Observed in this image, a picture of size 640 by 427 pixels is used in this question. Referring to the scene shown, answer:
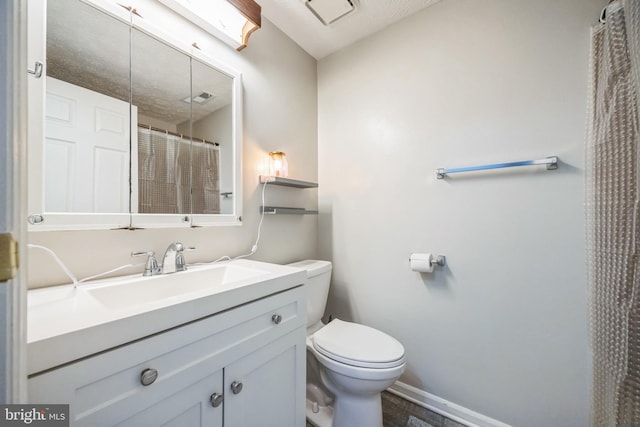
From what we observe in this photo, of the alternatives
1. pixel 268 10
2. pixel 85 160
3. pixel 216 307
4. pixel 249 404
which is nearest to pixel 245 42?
pixel 268 10

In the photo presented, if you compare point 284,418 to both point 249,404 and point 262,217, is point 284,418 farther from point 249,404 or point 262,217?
point 262,217

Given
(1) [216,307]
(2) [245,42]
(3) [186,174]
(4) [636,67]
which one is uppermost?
(2) [245,42]

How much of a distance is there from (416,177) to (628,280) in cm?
90

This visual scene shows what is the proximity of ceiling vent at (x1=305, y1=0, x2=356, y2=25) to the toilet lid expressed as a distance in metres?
1.84

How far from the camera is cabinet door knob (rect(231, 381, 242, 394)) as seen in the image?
0.75 m

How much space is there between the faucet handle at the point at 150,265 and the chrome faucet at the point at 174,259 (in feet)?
0.09

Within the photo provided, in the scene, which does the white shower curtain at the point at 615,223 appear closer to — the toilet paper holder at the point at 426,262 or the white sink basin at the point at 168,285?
the toilet paper holder at the point at 426,262

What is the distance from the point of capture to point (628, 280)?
2.22 feet

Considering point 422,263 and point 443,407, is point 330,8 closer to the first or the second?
point 422,263

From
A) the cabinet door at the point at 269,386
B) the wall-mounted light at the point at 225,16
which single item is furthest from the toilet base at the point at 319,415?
the wall-mounted light at the point at 225,16

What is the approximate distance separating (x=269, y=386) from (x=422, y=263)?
0.94 m

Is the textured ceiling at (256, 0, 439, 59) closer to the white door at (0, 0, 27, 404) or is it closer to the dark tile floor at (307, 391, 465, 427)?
the white door at (0, 0, 27, 404)

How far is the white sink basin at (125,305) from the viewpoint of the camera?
466 mm

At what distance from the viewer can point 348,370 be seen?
1.09 m
